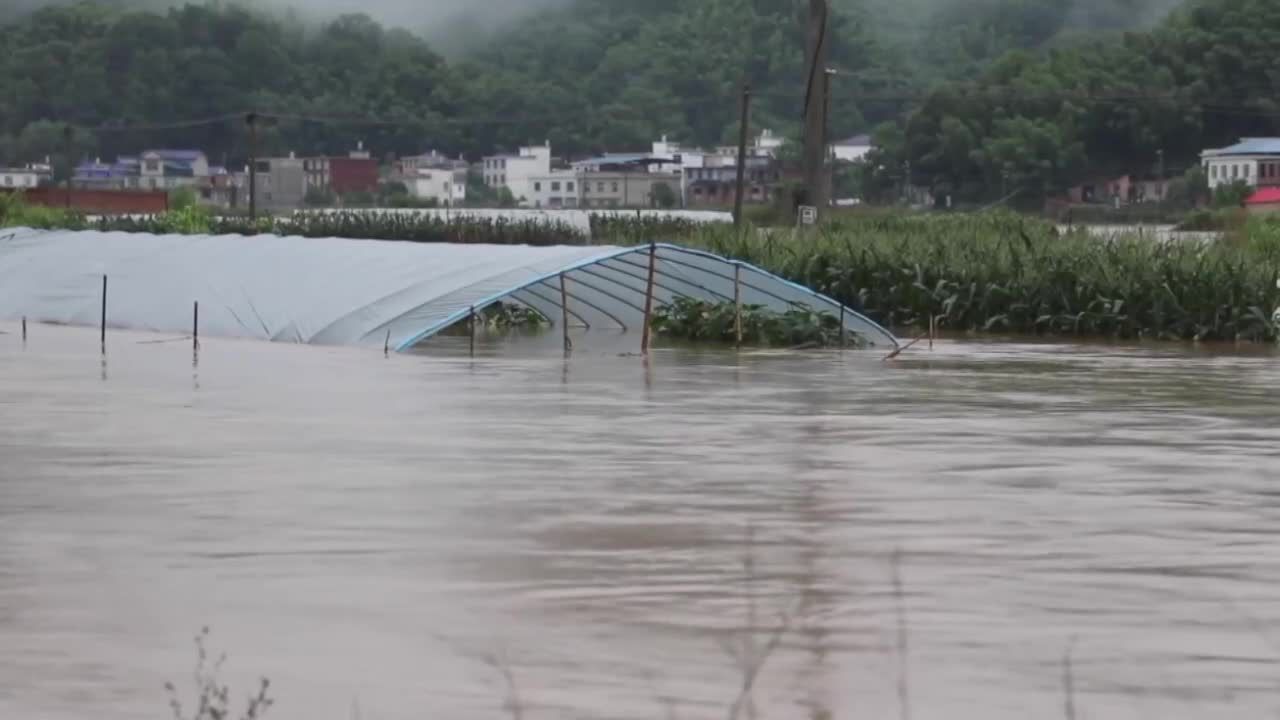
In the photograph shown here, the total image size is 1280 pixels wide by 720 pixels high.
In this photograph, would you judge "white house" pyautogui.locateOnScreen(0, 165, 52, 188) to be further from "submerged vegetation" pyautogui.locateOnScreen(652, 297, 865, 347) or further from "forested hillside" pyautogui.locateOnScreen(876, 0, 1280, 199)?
"submerged vegetation" pyautogui.locateOnScreen(652, 297, 865, 347)

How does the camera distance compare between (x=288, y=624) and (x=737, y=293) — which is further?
(x=737, y=293)

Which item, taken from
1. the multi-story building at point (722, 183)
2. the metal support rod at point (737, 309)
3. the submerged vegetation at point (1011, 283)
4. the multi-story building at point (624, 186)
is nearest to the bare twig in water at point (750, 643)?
the metal support rod at point (737, 309)

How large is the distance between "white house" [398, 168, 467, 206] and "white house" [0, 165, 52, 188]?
1847cm

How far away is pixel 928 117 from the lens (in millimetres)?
103625

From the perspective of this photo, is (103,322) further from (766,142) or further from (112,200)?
(766,142)

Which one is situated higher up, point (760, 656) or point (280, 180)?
point (280, 180)

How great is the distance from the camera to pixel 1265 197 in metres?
80.2

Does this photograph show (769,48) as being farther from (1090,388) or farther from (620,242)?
(1090,388)

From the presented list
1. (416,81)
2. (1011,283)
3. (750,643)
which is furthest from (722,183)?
(750,643)

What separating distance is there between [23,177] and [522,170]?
94.2 ft

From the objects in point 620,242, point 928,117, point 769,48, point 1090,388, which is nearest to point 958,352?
point 1090,388

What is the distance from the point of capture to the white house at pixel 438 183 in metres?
140

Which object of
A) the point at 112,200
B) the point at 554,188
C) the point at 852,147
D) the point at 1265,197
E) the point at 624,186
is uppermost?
the point at 852,147

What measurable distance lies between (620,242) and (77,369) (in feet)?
50.5
